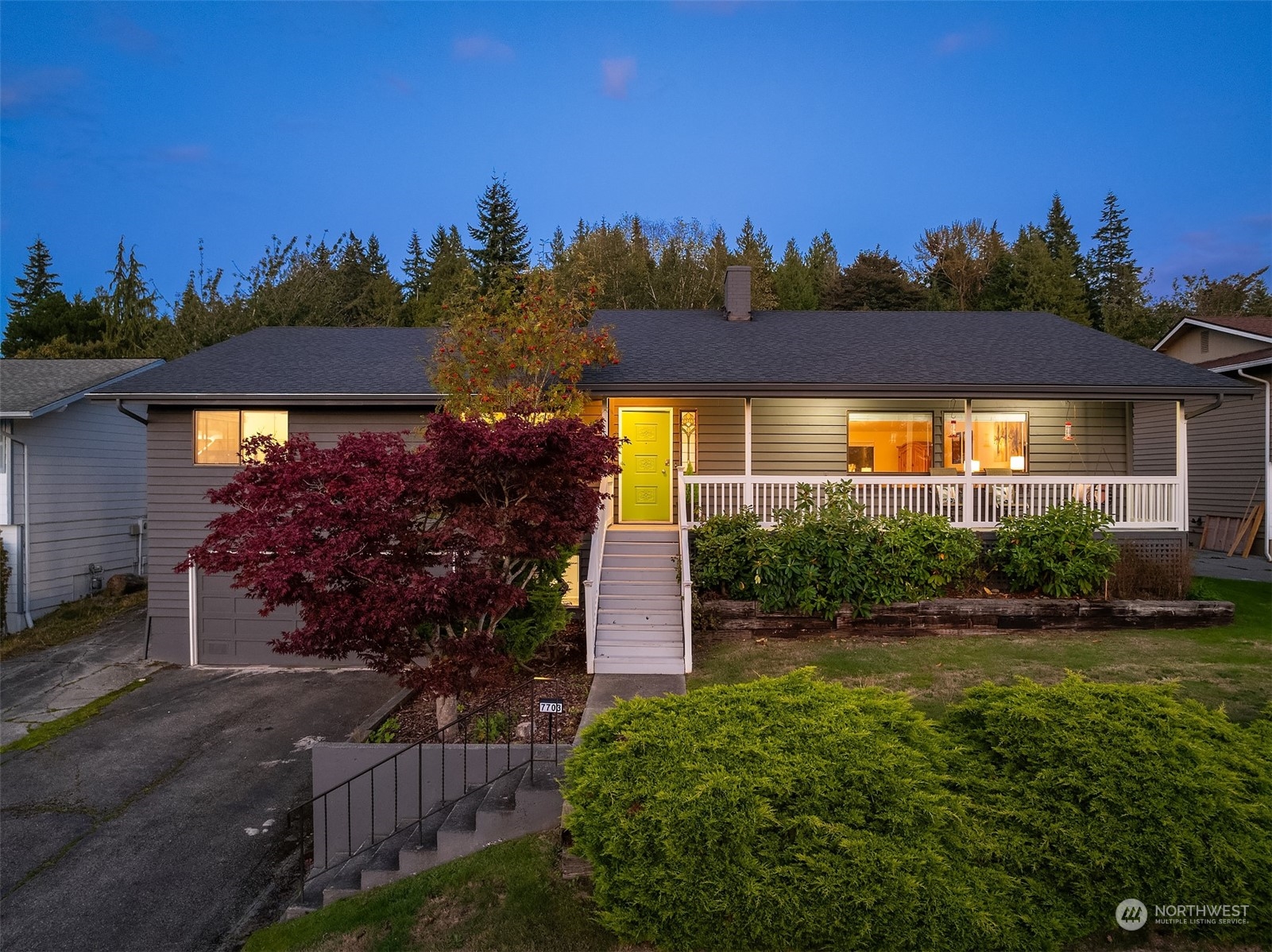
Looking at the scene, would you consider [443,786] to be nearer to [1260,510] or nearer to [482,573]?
[482,573]

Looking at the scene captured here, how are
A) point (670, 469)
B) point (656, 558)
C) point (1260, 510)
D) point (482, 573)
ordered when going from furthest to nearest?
point (1260, 510) → point (670, 469) → point (656, 558) → point (482, 573)

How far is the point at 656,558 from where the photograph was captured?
32.4 feet

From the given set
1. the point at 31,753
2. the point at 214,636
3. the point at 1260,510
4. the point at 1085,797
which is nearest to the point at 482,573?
the point at 1085,797

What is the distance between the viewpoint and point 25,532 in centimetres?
1277

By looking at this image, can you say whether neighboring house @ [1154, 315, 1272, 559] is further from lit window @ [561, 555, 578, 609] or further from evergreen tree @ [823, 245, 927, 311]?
evergreen tree @ [823, 245, 927, 311]

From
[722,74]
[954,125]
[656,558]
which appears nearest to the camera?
[656,558]

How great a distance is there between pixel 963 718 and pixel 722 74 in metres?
26.8

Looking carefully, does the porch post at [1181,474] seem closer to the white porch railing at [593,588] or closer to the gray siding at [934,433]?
the gray siding at [934,433]

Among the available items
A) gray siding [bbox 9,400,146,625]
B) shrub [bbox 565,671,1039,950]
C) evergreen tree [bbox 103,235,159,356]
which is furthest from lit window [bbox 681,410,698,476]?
evergreen tree [bbox 103,235,159,356]

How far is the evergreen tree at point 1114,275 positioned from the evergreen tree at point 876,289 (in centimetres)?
1011

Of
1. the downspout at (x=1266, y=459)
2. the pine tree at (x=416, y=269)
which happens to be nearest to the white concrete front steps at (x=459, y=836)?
the downspout at (x=1266, y=459)

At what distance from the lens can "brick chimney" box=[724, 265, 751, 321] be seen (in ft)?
48.0

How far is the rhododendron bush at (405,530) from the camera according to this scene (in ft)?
16.8

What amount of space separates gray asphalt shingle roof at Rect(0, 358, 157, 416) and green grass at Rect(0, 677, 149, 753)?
6.49 meters
